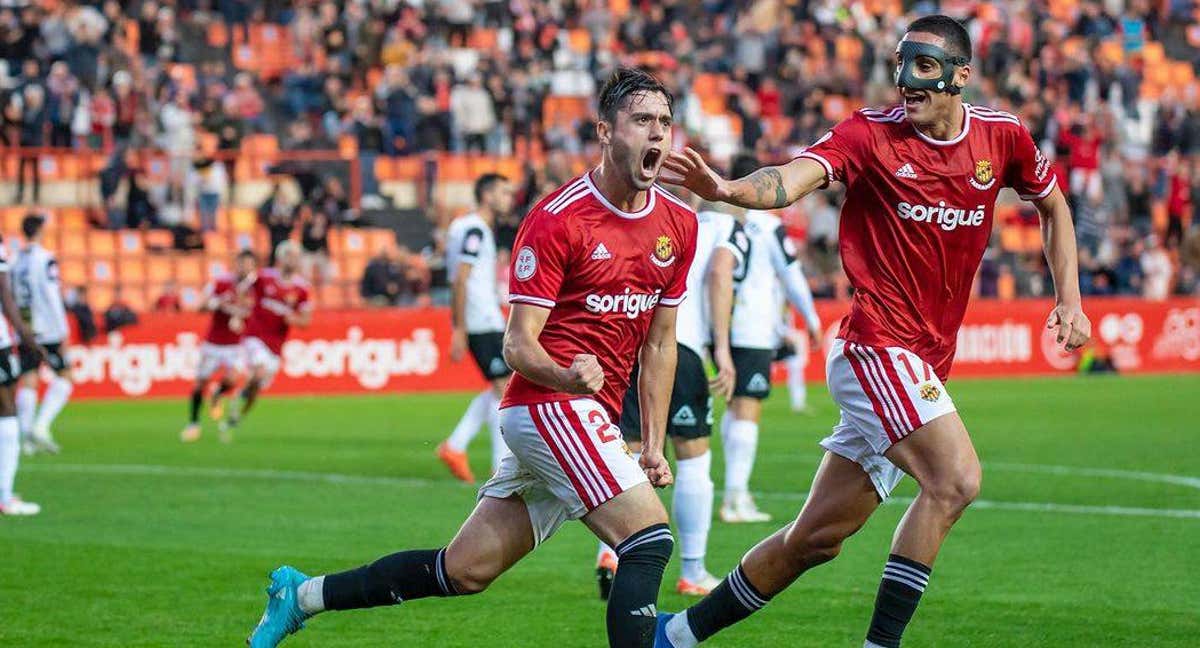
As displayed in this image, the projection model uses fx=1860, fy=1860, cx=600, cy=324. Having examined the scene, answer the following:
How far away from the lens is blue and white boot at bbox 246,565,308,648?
7.50m

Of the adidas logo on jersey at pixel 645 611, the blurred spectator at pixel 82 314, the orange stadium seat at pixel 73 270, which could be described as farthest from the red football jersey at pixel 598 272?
the orange stadium seat at pixel 73 270

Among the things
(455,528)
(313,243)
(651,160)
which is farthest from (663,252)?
(313,243)

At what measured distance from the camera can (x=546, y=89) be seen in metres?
34.2

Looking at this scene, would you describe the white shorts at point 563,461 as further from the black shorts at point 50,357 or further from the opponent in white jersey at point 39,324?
the black shorts at point 50,357

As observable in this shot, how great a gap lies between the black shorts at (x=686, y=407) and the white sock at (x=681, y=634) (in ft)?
9.41

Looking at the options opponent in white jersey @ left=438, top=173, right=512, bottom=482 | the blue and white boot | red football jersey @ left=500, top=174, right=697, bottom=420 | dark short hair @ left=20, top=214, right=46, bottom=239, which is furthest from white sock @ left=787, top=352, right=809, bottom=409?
→ red football jersey @ left=500, top=174, right=697, bottom=420

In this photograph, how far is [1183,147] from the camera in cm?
3806

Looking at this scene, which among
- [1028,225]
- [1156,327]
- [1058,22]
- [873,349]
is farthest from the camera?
[1058,22]

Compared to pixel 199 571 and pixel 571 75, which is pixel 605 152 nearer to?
pixel 199 571

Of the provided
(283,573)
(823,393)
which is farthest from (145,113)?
(283,573)

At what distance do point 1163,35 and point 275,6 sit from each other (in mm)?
21440

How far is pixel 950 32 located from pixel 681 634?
267 cm

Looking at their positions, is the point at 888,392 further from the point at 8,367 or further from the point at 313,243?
the point at 313,243

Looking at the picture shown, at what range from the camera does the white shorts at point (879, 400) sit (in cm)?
725
